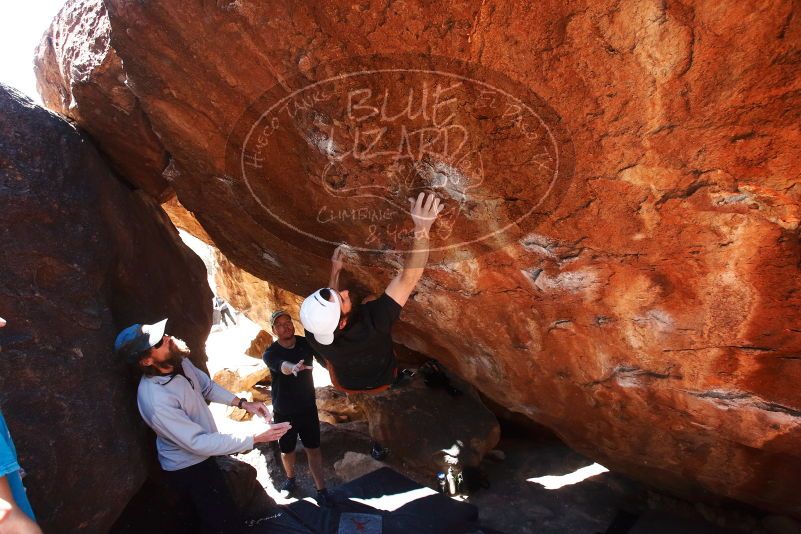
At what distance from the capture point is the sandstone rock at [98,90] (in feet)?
10.7

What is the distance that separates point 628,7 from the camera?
1.79m

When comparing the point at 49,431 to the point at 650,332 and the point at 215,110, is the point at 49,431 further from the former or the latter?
the point at 650,332

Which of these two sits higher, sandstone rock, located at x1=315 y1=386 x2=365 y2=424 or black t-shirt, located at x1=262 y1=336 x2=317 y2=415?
black t-shirt, located at x1=262 y1=336 x2=317 y2=415

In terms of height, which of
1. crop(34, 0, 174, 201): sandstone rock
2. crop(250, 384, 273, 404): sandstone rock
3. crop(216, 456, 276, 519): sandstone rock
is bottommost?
crop(216, 456, 276, 519): sandstone rock

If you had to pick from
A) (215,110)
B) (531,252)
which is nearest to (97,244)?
(215,110)

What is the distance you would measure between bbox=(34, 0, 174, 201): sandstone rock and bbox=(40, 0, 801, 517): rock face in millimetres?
370

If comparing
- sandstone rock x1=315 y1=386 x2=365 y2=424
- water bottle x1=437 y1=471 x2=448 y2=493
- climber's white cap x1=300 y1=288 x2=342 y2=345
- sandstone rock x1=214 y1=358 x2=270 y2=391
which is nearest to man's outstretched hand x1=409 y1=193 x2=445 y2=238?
climber's white cap x1=300 y1=288 x2=342 y2=345

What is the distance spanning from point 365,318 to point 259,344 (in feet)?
21.1

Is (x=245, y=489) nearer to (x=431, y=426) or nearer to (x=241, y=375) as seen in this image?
(x=431, y=426)

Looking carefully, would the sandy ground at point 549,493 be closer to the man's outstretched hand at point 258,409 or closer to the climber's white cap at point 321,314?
the man's outstretched hand at point 258,409

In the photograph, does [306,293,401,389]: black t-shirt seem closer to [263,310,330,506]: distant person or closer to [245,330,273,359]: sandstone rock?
[263,310,330,506]: distant person

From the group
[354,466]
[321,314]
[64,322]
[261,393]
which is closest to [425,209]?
[321,314]

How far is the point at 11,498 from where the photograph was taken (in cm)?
150

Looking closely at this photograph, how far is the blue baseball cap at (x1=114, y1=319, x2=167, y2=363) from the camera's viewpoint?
8.77 ft
